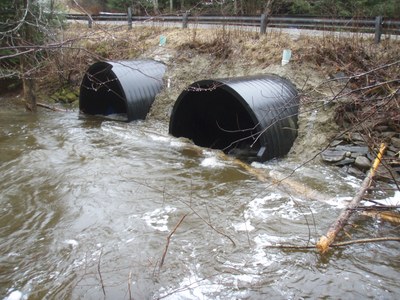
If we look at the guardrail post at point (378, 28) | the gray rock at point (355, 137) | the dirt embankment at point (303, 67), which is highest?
the guardrail post at point (378, 28)

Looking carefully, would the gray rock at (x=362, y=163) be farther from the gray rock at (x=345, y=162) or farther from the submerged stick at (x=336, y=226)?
the submerged stick at (x=336, y=226)

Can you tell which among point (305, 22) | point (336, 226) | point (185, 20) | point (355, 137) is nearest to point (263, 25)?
point (305, 22)

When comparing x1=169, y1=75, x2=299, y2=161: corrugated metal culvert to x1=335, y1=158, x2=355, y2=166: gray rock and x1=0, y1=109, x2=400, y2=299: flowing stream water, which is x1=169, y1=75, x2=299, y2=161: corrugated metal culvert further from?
x1=335, y1=158, x2=355, y2=166: gray rock

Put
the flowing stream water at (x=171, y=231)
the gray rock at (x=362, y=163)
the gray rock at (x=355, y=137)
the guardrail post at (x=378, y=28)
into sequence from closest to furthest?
1. the flowing stream water at (x=171, y=231)
2. the gray rock at (x=362, y=163)
3. the gray rock at (x=355, y=137)
4. the guardrail post at (x=378, y=28)

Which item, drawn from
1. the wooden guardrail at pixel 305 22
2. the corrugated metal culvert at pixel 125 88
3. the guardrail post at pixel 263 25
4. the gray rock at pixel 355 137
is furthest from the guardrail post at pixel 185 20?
the gray rock at pixel 355 137

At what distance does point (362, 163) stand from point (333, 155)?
68 cm

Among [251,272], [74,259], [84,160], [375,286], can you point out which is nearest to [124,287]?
[74,259]

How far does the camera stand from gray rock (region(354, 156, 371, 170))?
23.4 feet

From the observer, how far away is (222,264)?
4332 millimetres

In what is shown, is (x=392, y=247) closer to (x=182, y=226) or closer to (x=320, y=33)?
(x=182, y=226)

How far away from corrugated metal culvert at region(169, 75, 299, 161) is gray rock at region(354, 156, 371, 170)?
1.42 m

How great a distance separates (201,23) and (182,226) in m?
10.7

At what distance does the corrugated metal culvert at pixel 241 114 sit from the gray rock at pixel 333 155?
801mm

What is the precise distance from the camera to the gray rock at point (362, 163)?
7.12m
